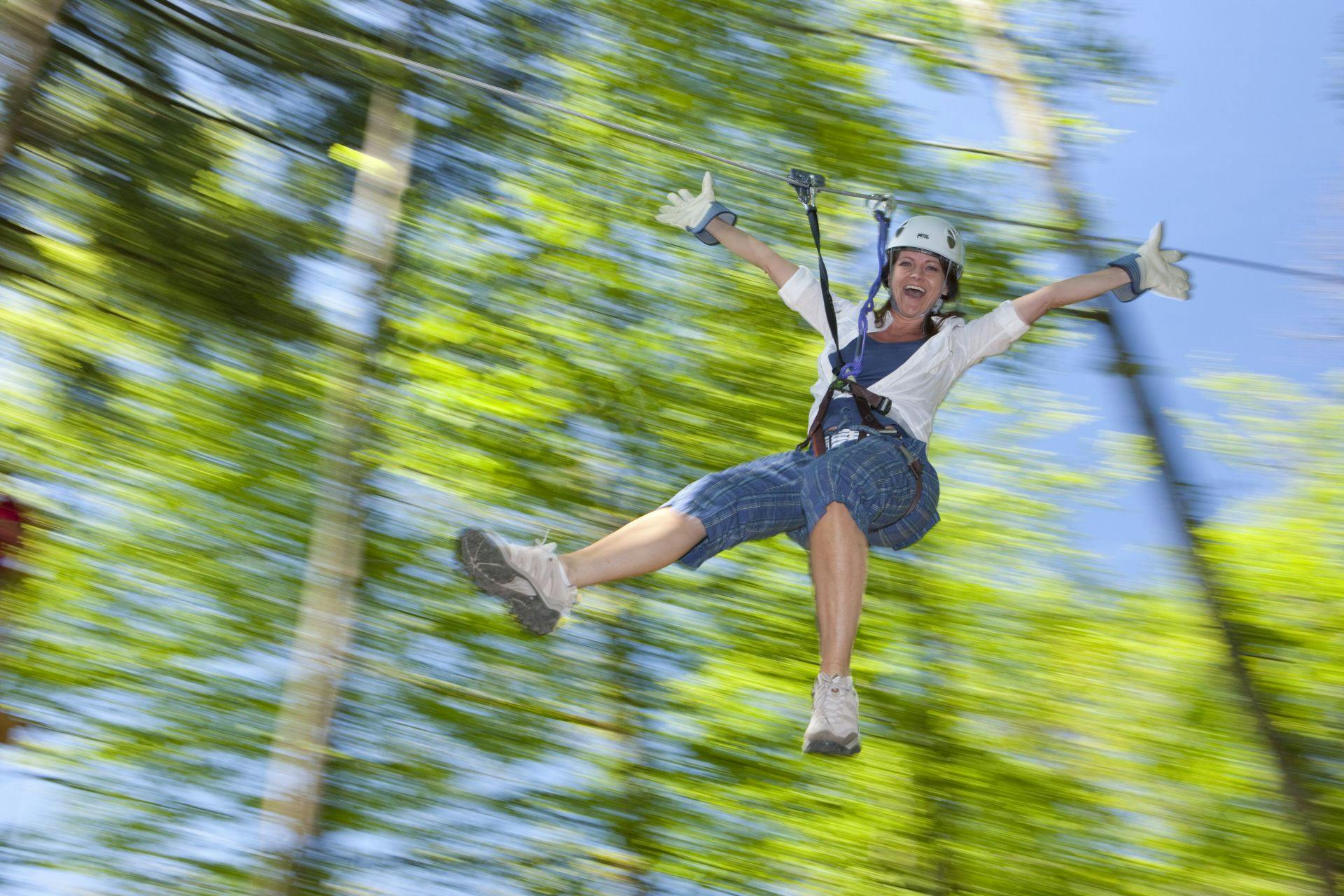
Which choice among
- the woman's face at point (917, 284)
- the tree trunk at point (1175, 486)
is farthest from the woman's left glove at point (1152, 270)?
the tree trunk at point (1175, 486)

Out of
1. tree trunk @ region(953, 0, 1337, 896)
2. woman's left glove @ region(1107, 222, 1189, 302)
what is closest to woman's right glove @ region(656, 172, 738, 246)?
woman's left glove @ region(1107, 222, 1189, 302)

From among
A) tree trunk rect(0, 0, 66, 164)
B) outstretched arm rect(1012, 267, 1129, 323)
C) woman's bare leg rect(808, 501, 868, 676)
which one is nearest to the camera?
woman's bare leg rect(808, 501, 868, 676)

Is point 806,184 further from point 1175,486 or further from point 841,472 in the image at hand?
point 1175,486

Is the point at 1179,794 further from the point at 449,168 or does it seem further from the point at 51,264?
the point at 51,264

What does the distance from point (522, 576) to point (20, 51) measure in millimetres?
3357

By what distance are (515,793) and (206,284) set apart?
11.4 feet

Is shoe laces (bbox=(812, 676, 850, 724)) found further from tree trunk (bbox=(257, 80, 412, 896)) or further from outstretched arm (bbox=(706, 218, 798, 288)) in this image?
tree trunk (bbox=(257, 80, 412, 896))

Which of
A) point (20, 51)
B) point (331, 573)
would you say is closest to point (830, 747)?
point (331, 573)

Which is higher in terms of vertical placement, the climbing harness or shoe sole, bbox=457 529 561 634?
the climbing harness

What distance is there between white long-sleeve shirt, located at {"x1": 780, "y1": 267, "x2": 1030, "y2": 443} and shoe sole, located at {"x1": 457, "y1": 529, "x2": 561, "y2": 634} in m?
1.00

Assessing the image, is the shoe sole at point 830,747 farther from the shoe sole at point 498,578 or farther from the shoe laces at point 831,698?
the shoe sole at point 498,578

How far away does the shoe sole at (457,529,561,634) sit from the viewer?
2855mm

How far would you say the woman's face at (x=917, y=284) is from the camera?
360 centimetres

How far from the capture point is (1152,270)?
362 cm
